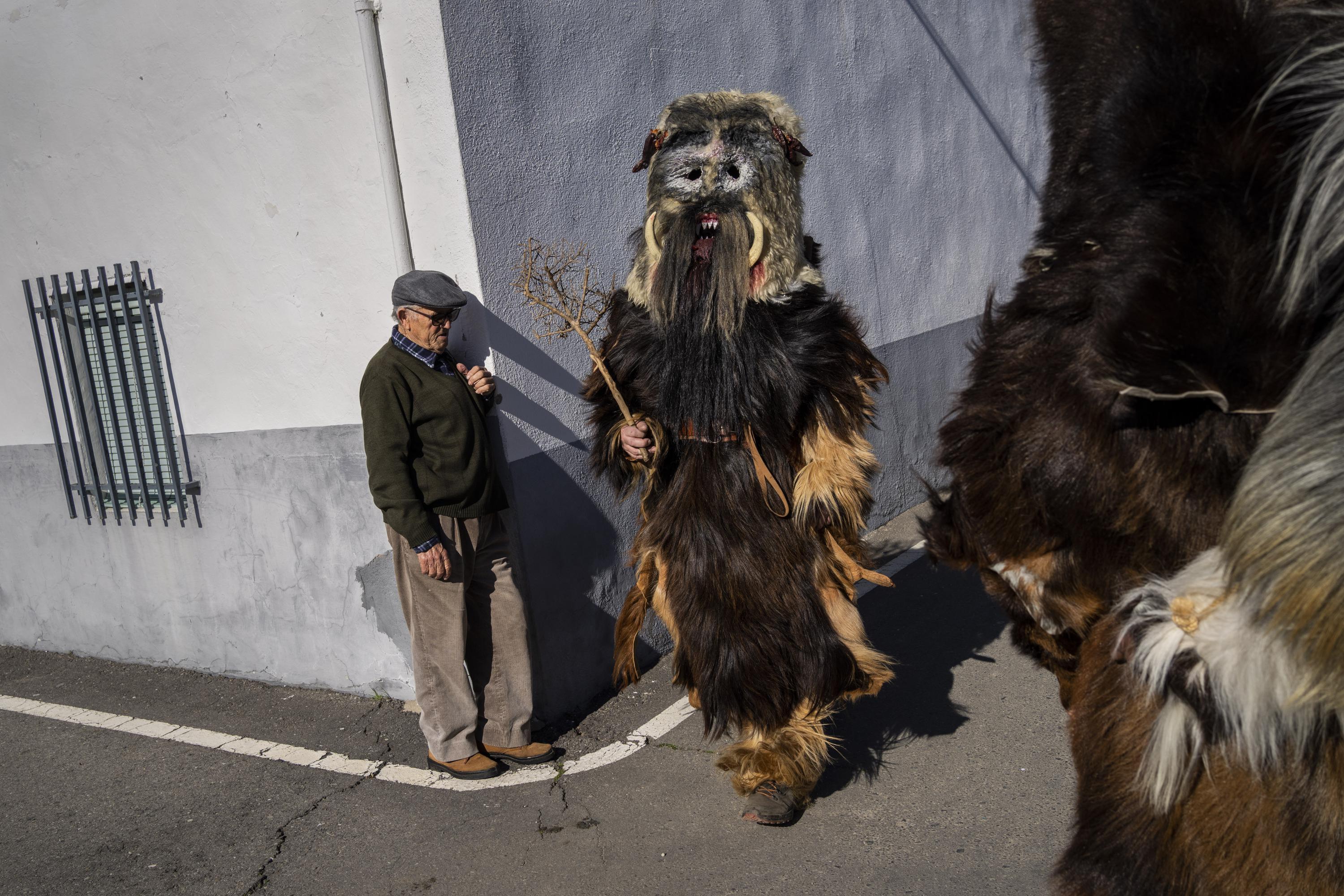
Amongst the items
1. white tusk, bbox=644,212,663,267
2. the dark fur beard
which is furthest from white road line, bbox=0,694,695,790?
white tusk, bbox=644,212,663,267

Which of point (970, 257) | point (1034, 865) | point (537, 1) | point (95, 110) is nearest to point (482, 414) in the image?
point (537, 1)

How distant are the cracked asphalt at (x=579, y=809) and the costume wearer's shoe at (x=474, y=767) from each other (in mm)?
112

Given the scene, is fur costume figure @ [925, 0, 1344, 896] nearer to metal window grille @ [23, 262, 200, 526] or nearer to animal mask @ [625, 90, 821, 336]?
animal mask @ [625, 90, 821, 336]

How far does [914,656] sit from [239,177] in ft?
12.7

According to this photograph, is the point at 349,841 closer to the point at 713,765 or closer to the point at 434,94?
the point at 713,765

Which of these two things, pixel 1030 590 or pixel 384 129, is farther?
pixel 384 129

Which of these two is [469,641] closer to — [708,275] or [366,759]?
[366,759]

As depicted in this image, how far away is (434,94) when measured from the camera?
3984 mm

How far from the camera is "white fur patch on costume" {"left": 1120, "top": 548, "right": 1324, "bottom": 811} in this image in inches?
46.6

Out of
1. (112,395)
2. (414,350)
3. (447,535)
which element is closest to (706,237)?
(414,350)

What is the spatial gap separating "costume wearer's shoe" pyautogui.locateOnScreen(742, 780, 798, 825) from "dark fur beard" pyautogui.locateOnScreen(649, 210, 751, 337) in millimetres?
1564

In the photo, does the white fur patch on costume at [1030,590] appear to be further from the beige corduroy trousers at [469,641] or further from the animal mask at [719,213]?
the beige corduroy trousers at [469,641]

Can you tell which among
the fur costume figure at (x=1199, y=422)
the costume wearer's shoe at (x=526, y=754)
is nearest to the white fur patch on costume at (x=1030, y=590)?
the fur costume figure at (x=1199, y=422)

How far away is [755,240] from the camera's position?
3137 mm
